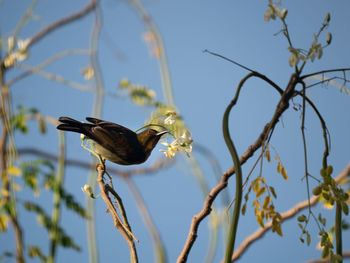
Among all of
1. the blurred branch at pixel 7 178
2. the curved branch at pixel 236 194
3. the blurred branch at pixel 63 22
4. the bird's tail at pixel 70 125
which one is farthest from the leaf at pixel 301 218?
the blurred branch at pixel 63 22

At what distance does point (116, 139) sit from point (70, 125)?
8 cm

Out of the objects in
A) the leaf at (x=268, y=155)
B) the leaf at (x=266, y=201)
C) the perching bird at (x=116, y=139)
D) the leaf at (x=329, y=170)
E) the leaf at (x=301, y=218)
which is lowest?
the leaf at (x=301, y=218)

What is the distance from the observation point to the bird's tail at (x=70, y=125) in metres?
0.60

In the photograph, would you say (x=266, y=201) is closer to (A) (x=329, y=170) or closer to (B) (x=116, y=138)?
(A) (x=329, y=170)

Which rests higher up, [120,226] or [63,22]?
[63,22]

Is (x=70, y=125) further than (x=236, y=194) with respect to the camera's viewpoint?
Yes

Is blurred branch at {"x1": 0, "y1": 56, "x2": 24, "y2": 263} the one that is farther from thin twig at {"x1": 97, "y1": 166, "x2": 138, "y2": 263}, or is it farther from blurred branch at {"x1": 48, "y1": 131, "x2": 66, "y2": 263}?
thin twig at {"x1": 97, "y1": 166, "x2": 138, "y2": 263}

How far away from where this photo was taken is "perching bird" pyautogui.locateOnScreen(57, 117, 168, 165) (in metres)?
0.59

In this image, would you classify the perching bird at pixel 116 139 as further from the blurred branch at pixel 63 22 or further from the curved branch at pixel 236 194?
the blurred branch at pixel 63 22

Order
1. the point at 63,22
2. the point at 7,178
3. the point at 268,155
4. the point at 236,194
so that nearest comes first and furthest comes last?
the point at 236,194
the point at 268,155
the point at 7,178
the point at 63,22

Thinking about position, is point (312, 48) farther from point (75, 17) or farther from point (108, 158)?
point (75, 17)

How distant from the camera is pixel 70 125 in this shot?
61 cm

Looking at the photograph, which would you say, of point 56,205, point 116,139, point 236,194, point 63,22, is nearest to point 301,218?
point 236,194

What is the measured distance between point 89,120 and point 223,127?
0.77 feet
